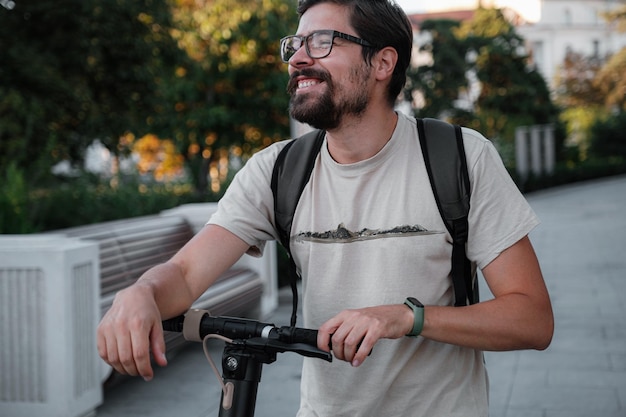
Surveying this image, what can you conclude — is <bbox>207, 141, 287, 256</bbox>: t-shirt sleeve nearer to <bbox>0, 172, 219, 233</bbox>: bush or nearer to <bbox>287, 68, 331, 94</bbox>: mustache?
<bbox>287, 68, 331, 94</bbox>: mustache

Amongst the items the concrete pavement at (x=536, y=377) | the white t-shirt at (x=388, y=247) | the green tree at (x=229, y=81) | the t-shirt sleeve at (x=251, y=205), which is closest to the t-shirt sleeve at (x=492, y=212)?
the white t-shirt at (x=388, y=247)

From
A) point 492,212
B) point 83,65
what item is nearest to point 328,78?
point 492,212

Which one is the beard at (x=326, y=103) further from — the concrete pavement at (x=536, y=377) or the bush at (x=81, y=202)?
the bush at (x=81, y=202)

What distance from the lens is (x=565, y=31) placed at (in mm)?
88500

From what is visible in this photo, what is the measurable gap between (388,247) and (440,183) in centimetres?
19

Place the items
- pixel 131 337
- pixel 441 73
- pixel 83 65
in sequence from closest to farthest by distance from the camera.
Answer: pixel 131 337 < pixel 83 65 < pixel 441 73

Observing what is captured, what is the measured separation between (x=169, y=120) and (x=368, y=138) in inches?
1094

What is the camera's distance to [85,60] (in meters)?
18.3

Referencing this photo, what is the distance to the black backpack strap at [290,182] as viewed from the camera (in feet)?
7.33

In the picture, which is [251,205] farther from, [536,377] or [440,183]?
[536,377]

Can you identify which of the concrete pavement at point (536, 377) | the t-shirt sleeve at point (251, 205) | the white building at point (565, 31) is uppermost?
the white building at point (565, 31)

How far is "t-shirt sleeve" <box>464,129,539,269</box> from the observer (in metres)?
2.03

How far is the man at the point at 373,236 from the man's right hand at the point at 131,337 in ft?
0.43

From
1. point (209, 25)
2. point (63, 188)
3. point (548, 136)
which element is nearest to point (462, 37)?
point (548, 136)
